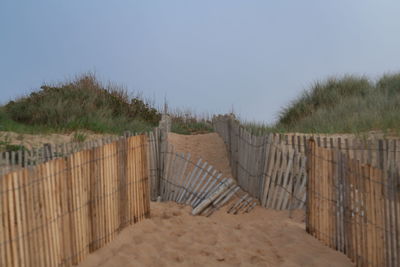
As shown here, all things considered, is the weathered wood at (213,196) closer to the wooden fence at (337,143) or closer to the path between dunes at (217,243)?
the path between dunes at (217,243)

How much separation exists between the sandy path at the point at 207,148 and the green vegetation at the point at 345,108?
96 cm

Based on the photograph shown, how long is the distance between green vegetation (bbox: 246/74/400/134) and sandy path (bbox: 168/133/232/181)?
3.14 feet

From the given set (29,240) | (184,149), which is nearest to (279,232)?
(29,240)

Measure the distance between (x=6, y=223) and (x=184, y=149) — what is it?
685 centimetres

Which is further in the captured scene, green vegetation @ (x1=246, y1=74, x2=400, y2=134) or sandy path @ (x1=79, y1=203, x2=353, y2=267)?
green vegetation @ (x1=246, y1=74, x2=400, y2=134)

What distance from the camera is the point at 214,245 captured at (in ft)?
18.8

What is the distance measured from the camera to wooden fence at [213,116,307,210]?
717 cm

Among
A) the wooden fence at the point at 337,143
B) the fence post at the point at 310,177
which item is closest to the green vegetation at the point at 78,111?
the wooden fence at the point at 337,143

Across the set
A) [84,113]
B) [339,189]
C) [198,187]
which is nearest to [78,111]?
[84,113]

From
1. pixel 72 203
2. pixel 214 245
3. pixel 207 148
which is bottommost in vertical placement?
pixel 214 245

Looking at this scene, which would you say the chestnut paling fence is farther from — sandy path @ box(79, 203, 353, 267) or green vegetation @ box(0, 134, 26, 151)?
green vegetation @ box(0, 134, 26, 151)

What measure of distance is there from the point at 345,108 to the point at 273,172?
677 centimetres

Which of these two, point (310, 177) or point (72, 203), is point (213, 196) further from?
point (72, 203)

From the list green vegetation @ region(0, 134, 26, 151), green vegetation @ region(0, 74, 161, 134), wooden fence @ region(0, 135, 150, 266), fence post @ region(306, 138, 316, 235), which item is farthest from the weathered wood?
green vegetation @ region(0, 74, 161, 134)
